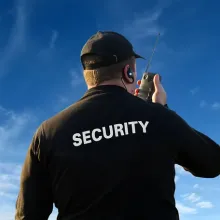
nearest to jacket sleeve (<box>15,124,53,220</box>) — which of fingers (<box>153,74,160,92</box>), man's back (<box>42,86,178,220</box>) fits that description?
man's back (<box>42,86,178,220</box>)

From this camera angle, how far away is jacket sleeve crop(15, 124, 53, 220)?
410 cm

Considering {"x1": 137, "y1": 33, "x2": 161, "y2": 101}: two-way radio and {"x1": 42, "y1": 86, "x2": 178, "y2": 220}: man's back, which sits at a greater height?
{"x1": 137, "y1": 33, "x2": 161, "y2": 101}: two-way radio

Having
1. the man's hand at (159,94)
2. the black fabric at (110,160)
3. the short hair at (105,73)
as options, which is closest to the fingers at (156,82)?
the man's hand at (159,94)

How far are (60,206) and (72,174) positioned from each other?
38 cm

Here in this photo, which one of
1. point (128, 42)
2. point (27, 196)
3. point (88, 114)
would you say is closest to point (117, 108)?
point (88, 114)

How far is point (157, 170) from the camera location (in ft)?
12.2

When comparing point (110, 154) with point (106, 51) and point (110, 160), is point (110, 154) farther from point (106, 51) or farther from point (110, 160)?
point (106, 51)

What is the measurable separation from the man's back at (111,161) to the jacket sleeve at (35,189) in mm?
138

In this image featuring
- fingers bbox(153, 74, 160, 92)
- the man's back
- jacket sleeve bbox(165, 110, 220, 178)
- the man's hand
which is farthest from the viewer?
fingers bbox(153, 74, 160, 92)

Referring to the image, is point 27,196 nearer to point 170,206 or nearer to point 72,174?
point 72,174

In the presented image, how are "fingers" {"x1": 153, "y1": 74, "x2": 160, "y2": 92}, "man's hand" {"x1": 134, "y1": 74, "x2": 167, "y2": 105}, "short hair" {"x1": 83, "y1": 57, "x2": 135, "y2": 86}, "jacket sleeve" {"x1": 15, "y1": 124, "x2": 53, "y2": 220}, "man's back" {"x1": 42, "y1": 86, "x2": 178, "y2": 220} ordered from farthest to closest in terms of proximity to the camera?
"fingers" {"x1": 153, "y1": 74, "x2": 160, "y2": 92} → "man's hand" {"x1": 134, "y1": 74, "x2": 167, "y2": 105} → "short hair" {"x1": 83, "y1": 57, "x2": 135, "y2": 86} → "jacket sleeve" {"x1": 15, "y1": 124, "x2": 53, "y2": 220} → "man's back" {"x1": 42, "y1": 86, "x2": 178, "y2": 220}

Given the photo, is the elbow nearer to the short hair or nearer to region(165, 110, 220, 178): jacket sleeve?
A: region(165, 110, 220, 178): jacket sleeve

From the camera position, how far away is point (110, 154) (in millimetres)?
3740

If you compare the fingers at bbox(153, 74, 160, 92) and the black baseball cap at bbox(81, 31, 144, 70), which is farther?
the fingers at bbox(153, 74, 160, 92)
